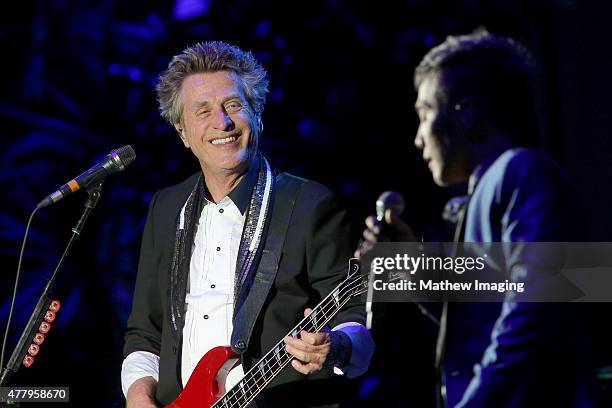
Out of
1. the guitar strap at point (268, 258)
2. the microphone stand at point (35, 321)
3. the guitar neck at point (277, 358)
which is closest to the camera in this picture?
the guitar neck at point (277, 358)

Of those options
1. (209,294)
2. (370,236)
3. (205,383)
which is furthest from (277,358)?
(370,236)

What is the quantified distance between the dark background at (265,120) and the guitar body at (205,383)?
1.77 feet

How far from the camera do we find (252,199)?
288 cm

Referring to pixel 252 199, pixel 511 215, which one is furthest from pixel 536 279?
pixel 252 199

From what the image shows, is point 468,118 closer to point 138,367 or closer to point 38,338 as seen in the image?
point 138,367

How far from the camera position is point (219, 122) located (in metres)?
2.88

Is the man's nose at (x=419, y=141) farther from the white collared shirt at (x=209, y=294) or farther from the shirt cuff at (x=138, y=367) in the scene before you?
the shirt cuff at (x=138, y=367)

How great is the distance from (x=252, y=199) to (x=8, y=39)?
1.46 meters

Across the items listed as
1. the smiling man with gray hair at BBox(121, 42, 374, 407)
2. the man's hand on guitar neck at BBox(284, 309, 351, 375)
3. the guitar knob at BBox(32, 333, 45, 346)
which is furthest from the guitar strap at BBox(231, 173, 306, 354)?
the guitar knob at BBox(32, 333, 45, 346)

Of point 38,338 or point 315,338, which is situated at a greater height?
point 38,338

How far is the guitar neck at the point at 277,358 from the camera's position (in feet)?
8.57

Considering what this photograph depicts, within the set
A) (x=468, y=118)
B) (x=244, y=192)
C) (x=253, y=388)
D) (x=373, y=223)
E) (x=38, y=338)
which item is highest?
(x=468, y=118)

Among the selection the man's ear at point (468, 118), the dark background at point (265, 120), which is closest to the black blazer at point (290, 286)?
the dark background at point (265, 120)

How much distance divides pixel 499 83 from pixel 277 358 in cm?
110
